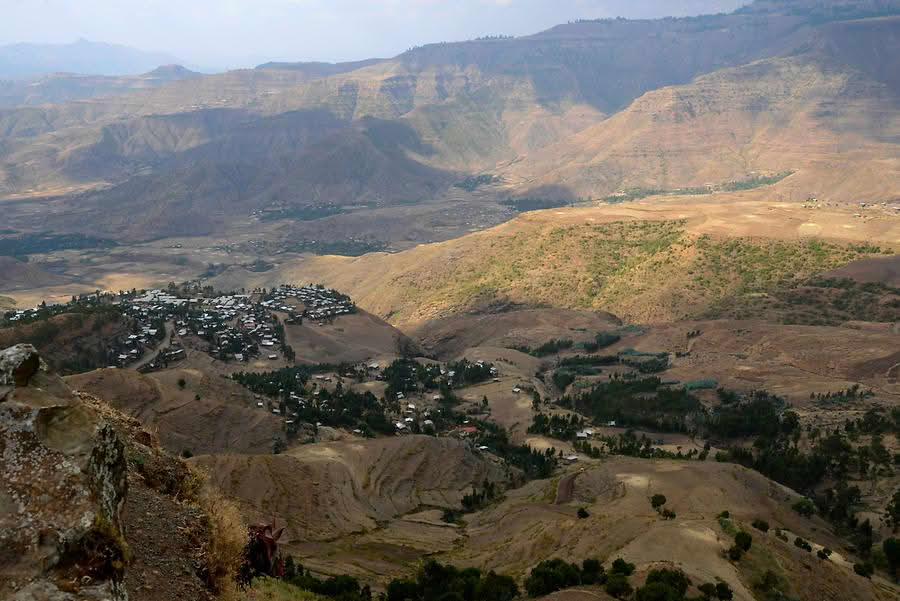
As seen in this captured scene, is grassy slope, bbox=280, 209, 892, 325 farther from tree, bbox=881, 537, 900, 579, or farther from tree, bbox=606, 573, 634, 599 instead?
tree, bbox=606, 573, 634, 599

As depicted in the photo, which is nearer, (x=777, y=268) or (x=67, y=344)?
(x=67, y=344)

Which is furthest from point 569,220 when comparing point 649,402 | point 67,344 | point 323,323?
point 67,344

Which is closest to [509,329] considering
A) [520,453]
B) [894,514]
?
[520,453]

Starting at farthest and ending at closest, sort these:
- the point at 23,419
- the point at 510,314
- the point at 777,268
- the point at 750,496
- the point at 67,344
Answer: the point at 510,314
the point at 777,268
the point at 67,344
the point at 750,496
the point at 23,419

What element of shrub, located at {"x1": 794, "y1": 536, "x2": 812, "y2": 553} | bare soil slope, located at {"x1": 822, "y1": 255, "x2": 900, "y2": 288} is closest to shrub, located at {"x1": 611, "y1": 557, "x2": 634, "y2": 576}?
shrub, located at {"x1": 794, "y1": 536, "x2": 812, "y2": 553}

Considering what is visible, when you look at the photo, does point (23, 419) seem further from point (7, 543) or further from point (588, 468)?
point (588, 468)

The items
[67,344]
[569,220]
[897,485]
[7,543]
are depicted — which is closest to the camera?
[7,543]

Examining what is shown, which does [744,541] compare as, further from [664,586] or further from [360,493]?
[360,493]
